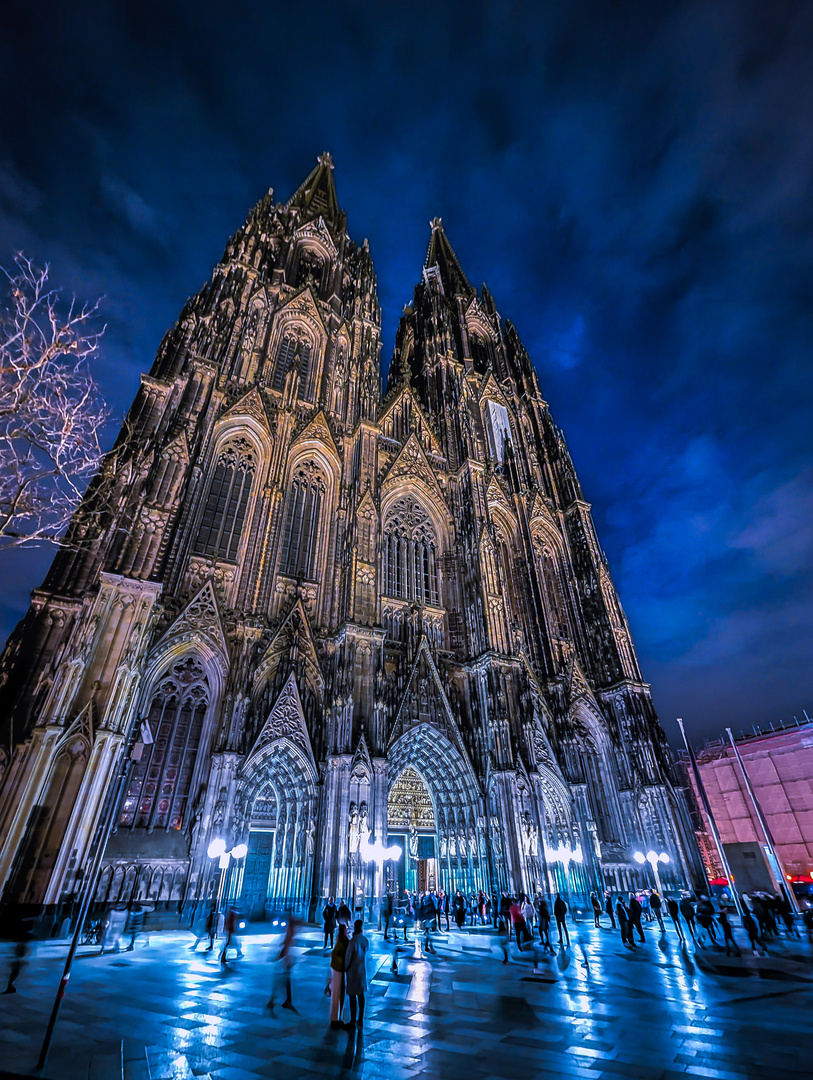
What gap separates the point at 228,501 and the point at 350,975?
1879cm

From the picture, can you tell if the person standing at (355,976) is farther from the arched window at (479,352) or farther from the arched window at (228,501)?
the arched window at (479,352)

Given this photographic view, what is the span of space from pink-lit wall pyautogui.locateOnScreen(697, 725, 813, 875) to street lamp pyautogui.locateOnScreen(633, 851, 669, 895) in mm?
21866

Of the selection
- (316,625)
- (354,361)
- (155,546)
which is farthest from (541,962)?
(354,361)

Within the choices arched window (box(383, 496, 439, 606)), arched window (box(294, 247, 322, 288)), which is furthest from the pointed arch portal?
arched window (box(294, 247, 322, 288))

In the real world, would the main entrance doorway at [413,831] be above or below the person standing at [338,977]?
above

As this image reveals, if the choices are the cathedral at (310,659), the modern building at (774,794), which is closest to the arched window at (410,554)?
the cathedral at (310,659)

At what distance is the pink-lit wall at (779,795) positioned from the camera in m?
37.0

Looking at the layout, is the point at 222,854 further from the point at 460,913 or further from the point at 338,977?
the point at 338,977

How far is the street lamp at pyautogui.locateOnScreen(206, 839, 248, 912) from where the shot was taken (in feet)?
47.7

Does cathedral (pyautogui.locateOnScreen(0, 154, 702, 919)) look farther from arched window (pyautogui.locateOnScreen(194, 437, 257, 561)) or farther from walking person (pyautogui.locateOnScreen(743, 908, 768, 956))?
walking person (pyautogui.locateOnScreen(743, 908, 768, 956))

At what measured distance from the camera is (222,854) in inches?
575

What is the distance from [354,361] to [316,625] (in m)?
16.9

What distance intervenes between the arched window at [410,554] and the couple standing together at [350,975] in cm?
1853

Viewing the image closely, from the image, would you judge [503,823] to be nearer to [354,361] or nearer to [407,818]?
[407,818]
